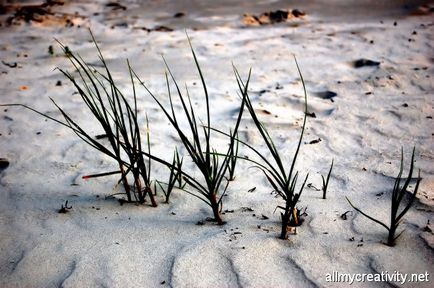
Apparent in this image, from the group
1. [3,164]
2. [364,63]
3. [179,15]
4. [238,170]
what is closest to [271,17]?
[179,15]

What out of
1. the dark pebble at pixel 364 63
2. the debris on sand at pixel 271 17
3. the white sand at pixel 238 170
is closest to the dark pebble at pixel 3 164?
the white sand at pixel 238 170

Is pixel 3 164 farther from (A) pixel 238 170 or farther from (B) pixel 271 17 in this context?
(B) pixel 271 17

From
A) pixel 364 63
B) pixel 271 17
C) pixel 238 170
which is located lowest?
pixel 238 170

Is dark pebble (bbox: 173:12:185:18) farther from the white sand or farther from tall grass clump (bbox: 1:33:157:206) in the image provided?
tall grass clump (bbox: 1:33:157:206)

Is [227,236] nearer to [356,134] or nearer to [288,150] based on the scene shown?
[288,150]

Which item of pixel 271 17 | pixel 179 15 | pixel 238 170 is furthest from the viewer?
pixel 179 15

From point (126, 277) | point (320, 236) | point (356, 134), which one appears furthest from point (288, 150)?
point (126, 277)

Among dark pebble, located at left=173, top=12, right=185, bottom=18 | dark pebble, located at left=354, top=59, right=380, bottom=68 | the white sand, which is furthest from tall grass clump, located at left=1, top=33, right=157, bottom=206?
dark pebble, located at left=173, top=12, right=185, bottom=18

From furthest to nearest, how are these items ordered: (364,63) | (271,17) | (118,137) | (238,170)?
1. (271,17)
2. (364,63)
3. (238,170)
4. (118,137)
